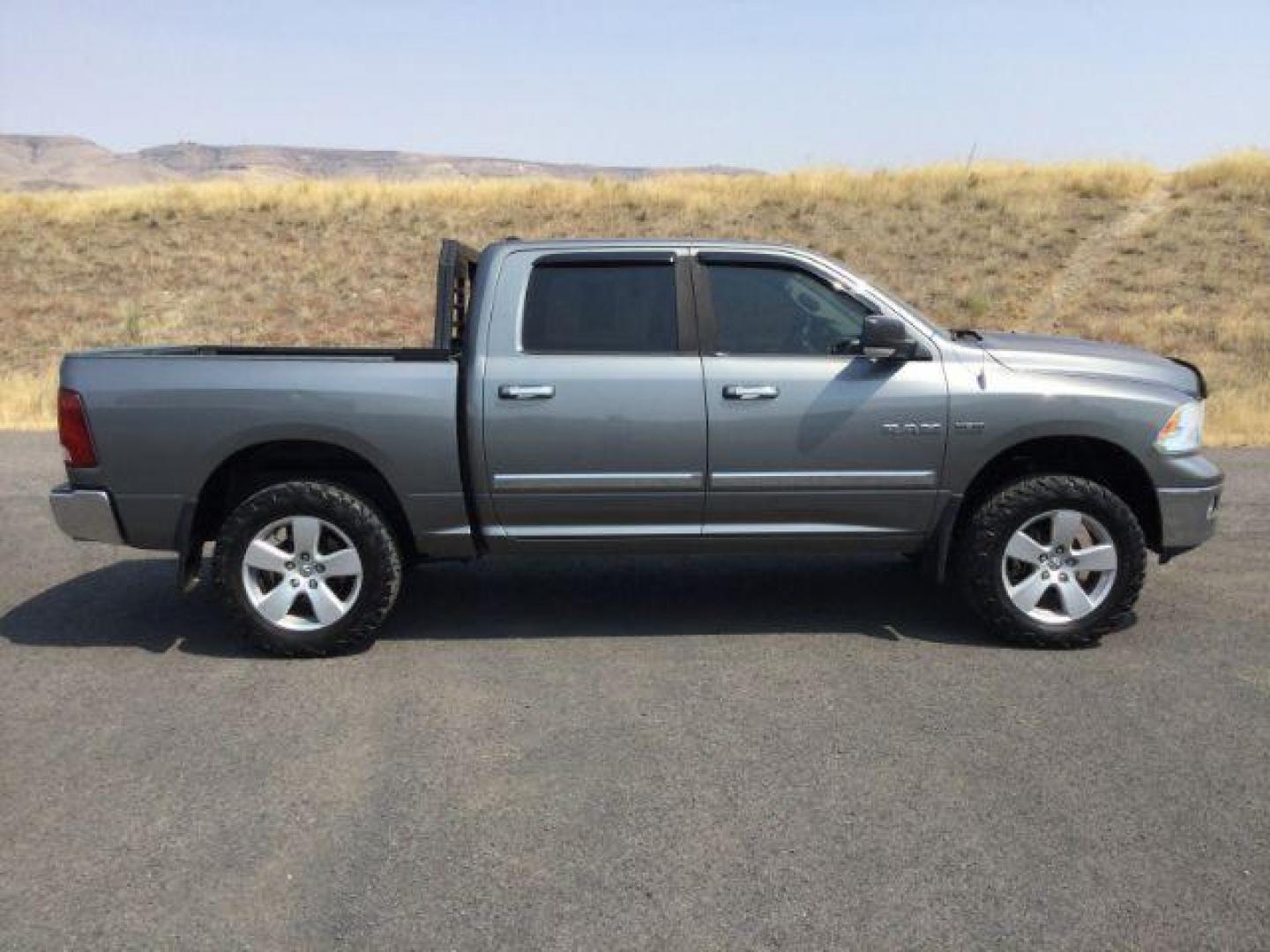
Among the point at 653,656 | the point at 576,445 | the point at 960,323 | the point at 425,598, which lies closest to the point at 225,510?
the point at 425,598

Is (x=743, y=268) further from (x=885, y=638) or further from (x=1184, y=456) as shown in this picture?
(x=1184, y=456)

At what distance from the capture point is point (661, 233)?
92.1 feet

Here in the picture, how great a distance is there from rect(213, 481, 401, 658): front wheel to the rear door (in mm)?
633

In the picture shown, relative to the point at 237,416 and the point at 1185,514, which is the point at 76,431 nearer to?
the point at 237,416

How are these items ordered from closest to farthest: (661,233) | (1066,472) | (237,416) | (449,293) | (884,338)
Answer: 1. (884,338)
2. (237,416)
3. (1066,472)
4. (449,293)
5. (661,233)

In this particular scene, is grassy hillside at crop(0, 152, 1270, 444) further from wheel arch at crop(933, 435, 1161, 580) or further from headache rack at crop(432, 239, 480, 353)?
headache rack at crop(432, 239, 480, 353)

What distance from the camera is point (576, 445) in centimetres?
535

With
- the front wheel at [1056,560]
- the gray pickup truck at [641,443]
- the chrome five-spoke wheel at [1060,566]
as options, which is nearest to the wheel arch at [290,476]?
the gray pickup truck at [641,443]

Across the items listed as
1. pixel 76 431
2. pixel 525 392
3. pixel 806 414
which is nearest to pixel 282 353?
pixel 76 431

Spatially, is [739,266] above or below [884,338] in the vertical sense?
above

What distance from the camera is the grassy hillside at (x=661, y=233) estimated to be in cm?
2225

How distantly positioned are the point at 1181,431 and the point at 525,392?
10.3ft

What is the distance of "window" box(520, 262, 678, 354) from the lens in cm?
548

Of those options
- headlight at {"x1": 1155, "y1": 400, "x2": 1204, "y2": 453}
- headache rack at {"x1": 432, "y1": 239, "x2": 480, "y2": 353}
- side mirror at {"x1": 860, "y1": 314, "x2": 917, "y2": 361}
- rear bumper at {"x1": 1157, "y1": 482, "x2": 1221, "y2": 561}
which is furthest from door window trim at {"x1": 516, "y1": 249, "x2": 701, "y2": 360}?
rear bumper at {"x1": 1157, "y1": 482, "x2": 1221, "y2": 561}
